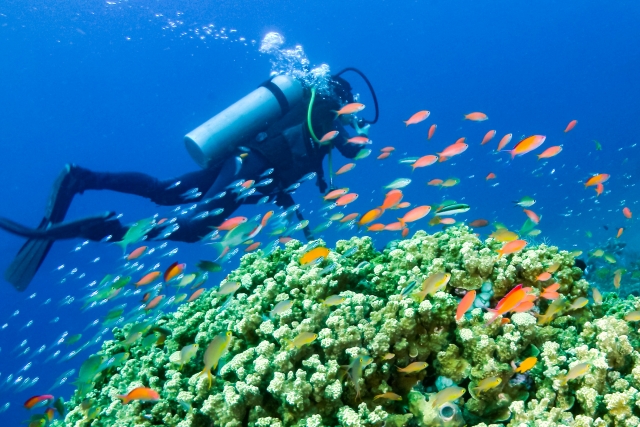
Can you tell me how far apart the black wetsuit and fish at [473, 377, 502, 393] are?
6254 millimetres

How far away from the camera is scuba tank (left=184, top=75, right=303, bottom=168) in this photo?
9523 millimetres

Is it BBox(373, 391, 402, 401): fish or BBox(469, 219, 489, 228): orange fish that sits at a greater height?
BBox(469, 219, 489, 228): orange fish

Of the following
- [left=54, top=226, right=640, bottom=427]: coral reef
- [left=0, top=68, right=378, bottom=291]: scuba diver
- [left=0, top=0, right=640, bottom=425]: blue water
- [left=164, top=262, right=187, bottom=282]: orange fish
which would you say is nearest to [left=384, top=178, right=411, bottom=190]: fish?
[left=0, top=68, right=378, bottom=291]: scuba diver

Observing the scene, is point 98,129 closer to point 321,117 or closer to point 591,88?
point 321,117

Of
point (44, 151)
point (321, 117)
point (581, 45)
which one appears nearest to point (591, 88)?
point (581, 45)

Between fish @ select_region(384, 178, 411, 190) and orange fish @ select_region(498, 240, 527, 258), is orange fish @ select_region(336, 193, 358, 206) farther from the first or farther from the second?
orange fish @ select_region(498, 240, 527, 258)

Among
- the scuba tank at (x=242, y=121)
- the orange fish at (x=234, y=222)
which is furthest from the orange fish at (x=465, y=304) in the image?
the scuba tank at (x=242, y=121)

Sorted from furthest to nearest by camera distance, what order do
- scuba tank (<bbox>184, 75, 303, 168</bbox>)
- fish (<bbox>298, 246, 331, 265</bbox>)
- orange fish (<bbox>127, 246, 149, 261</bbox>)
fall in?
1. scuba tank (<bbox>184, 75, 303, 168</bbox>)
2. orange fish (<bbox>127, 246, 149, 261</bbox>)
3. fish (<bbox>298, 246, 331, 265</bbox>)

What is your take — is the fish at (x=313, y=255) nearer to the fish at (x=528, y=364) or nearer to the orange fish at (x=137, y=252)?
the fish at (x=528, y=364)

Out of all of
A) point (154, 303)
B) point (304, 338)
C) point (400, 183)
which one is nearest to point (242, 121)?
point (400, 183)

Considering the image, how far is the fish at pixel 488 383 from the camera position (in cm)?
245

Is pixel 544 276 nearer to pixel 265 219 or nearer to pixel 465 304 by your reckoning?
pixel 465 304

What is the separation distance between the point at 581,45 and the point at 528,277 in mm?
147632

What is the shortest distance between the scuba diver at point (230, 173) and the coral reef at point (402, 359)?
15.2ft
